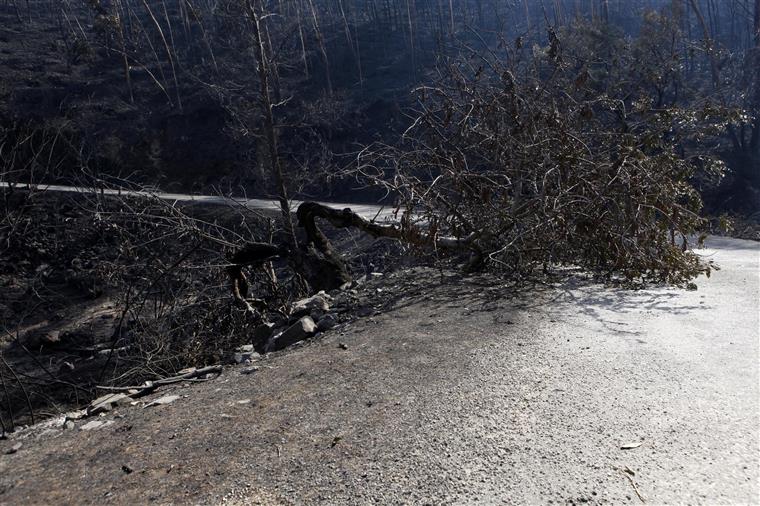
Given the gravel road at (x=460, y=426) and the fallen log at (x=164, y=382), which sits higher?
the gravel road at (x=460, y=426)

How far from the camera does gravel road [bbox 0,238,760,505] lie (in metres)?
2.61

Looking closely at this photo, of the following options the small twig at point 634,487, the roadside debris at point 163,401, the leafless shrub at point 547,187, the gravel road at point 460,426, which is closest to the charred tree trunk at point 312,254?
the leafless shrub at point 547,187

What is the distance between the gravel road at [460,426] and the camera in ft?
8.56

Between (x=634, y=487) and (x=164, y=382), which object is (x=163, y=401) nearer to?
(x=164, y=382)

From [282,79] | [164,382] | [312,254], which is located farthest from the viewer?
[282,79]

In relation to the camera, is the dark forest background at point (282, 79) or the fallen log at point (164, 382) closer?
the fallen log at point (164, 382)

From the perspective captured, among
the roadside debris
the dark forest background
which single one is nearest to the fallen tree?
the roadside debris

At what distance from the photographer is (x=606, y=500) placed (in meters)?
2.42

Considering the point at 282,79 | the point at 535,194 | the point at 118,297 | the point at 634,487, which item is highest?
the point at 282,79

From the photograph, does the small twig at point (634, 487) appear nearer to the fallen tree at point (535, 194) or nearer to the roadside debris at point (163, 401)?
the roadside debris at point (163, 401)

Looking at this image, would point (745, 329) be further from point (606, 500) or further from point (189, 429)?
point (189, 429)

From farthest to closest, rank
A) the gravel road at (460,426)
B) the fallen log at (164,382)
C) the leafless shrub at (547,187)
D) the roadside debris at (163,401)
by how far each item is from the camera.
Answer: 1. the leafless shrub at (547,187)
2. the fallen log at (164,382)
3. the roadside debris at (163,401)
4. the gravel road at (460,426)

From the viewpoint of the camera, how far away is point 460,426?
3.12m

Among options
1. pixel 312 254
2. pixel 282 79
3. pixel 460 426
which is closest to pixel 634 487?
pixel 460 426
